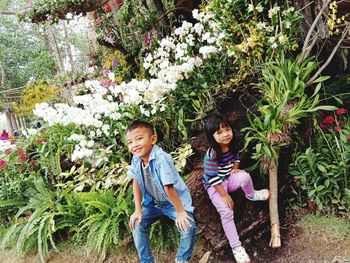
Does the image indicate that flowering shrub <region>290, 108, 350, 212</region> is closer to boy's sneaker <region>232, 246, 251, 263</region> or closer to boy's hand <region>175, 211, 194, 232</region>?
boy's sneaker <region>232, 246, 251, 263</region>

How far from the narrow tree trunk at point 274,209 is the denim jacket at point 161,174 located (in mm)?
997

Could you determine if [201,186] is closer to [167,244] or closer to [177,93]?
[167,244]

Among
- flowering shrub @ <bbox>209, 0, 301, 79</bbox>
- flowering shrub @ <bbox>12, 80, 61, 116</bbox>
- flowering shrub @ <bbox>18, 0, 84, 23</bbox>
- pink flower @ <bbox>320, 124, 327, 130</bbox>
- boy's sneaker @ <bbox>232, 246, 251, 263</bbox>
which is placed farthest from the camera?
flowering shrub @ <bbox>12, 80, 61, 116</bbox>

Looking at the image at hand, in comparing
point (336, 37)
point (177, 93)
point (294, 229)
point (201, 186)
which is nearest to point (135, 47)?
point (177, 93)

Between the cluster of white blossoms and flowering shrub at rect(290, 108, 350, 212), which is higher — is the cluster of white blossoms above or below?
above

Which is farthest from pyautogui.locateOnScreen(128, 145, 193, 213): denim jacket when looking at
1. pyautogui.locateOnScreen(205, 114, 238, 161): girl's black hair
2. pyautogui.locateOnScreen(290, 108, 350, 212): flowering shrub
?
pyautogui.locateOnScreen(290, 108, 350, 212): flowering shrub

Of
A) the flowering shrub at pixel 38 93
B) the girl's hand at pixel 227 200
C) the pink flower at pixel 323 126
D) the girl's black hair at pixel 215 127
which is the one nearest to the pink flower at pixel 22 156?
the girl's black hair at pixel 215 127

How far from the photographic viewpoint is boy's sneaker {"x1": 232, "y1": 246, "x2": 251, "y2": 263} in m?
2.60

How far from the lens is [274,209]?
2.97m

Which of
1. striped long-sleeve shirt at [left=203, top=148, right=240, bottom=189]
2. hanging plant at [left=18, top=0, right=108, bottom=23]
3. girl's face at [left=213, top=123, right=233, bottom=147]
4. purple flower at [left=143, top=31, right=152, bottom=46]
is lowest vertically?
striped long-sleeve shirt at [left=203, top=148, right=240, bottom=189]

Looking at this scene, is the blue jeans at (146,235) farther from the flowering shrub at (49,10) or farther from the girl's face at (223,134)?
the flowering shrub at (49,10)

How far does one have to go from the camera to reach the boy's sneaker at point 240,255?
2.60 meters

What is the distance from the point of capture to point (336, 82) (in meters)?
4.06

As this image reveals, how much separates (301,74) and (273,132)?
79 centimetres
